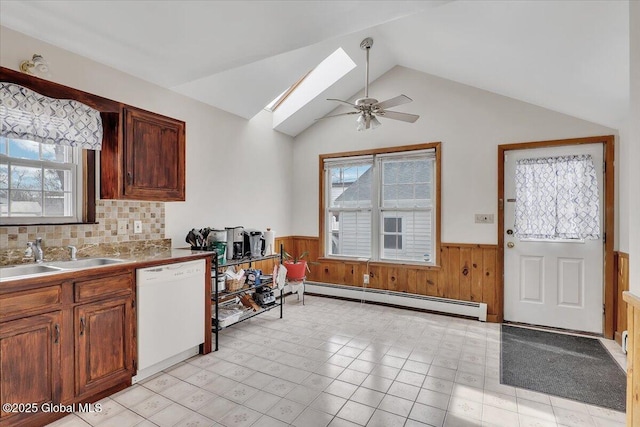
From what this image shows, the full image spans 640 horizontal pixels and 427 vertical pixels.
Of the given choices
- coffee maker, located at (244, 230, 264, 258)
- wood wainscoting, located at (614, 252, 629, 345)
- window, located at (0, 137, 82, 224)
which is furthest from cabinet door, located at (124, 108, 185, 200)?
wood wainscoting, located at (614, 252, 629, 345)

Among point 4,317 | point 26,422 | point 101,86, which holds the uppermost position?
point 101,86

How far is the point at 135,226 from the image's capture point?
9.61 feet

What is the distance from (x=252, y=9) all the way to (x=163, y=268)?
195 cm

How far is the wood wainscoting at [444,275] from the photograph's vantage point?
3852mm

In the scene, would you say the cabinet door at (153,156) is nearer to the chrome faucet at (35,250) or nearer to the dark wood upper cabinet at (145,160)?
the dark wood upper cabinet at (145,160)

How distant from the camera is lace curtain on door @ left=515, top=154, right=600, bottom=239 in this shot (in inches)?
133

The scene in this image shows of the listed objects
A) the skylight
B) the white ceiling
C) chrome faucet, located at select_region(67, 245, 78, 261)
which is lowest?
chrome faucet, located at select_region(67, 245, 78, 261)

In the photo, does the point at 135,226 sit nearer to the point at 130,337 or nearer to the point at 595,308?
the point at 130,337

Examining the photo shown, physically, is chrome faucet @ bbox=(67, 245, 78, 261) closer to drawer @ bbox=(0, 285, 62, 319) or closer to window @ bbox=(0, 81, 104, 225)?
window @ bbox=(0, 81, 104, 225)

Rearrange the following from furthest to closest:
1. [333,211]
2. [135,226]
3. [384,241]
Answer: [333,211] → [384,241] → [135,226]

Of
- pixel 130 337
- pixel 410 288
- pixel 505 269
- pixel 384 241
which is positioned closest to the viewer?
pixel 130 337

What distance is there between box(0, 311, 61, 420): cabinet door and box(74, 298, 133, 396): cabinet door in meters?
0.12

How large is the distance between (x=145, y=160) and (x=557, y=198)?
13.8 ft

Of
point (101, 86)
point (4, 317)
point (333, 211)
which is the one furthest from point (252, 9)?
point (333, 211)
